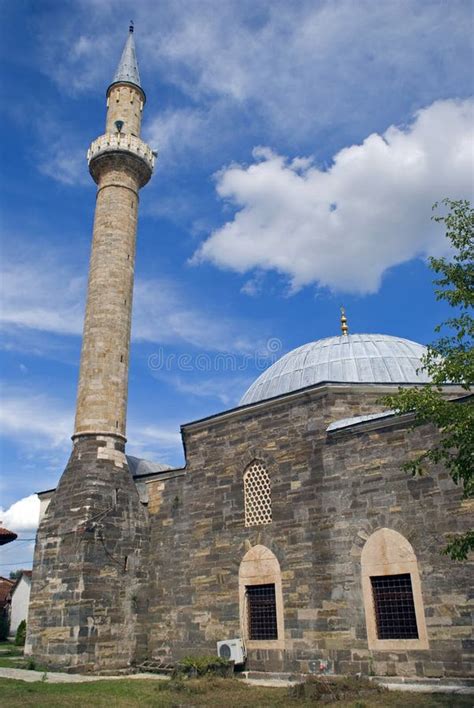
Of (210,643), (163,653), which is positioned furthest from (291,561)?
(163,653)

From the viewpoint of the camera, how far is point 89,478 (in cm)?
1190

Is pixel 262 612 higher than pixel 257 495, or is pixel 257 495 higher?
pixel 257 495

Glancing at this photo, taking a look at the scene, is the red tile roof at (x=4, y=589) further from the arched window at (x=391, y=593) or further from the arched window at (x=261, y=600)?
the arched window at (x=391, y=593)

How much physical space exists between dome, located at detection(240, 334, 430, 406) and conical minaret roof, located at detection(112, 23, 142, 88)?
9.27 metres

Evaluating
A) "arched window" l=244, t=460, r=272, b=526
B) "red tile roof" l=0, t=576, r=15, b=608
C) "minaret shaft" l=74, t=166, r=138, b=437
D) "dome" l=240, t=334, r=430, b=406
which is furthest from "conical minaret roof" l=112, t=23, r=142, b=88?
"red tile roof" l=0, t=576, r=15, b=608

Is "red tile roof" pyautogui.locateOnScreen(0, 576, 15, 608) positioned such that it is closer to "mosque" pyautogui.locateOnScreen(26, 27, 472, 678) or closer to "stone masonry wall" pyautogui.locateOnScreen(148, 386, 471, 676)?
"mosque" pyautogui.locateOnScreen(26, 27, 472, 678)

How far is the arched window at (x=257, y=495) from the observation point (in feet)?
A: 34.8

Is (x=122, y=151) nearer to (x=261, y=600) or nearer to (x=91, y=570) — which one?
(x=91, y=570)

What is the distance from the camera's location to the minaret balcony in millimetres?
15133

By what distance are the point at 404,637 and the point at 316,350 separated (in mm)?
6845

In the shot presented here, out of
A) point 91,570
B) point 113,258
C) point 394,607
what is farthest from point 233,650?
point 113,258

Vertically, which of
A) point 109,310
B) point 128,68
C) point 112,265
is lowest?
point 109,310

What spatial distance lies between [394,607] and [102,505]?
608 centimetres

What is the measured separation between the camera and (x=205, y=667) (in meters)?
9.27
